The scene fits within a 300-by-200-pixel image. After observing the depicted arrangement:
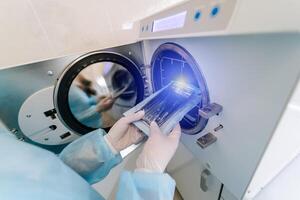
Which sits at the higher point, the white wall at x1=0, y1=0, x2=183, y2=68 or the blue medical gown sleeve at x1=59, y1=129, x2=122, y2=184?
the white wall at x1=0, y1=0, x2=183, y2=68

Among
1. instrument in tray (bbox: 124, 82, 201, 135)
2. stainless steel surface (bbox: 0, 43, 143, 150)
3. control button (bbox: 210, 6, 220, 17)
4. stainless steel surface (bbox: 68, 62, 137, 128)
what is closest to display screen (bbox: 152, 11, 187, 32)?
control button (bbox: 210, 6, 220, 17)

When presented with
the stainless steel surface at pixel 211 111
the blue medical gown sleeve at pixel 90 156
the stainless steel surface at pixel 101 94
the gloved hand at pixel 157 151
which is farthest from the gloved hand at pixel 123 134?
the stainless steel surface at pixel 211 111

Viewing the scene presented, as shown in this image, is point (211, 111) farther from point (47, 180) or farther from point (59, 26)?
point (59, 26)

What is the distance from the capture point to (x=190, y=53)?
675 millimetres

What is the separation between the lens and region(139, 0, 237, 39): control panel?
39 cm

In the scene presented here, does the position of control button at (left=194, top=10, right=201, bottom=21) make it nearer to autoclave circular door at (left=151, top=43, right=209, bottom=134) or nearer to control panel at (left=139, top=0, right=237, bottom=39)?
control panel at (left=139, top=0, right=237, bottom=39)

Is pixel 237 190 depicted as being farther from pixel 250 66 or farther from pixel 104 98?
pixel 104 98

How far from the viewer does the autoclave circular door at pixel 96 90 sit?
1012 mm

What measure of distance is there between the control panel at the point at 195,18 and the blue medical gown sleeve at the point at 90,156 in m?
0.69

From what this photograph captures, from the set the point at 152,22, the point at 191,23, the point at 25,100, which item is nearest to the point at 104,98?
the point at 25,100

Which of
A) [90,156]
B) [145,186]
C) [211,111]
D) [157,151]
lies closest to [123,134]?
[90,156]

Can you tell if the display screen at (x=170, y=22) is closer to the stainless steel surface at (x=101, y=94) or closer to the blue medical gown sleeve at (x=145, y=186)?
the stainless steel surface at (x=101, y=94)

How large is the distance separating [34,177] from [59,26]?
983mm

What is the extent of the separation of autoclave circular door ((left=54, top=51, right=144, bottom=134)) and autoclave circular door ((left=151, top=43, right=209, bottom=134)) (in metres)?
0.21
